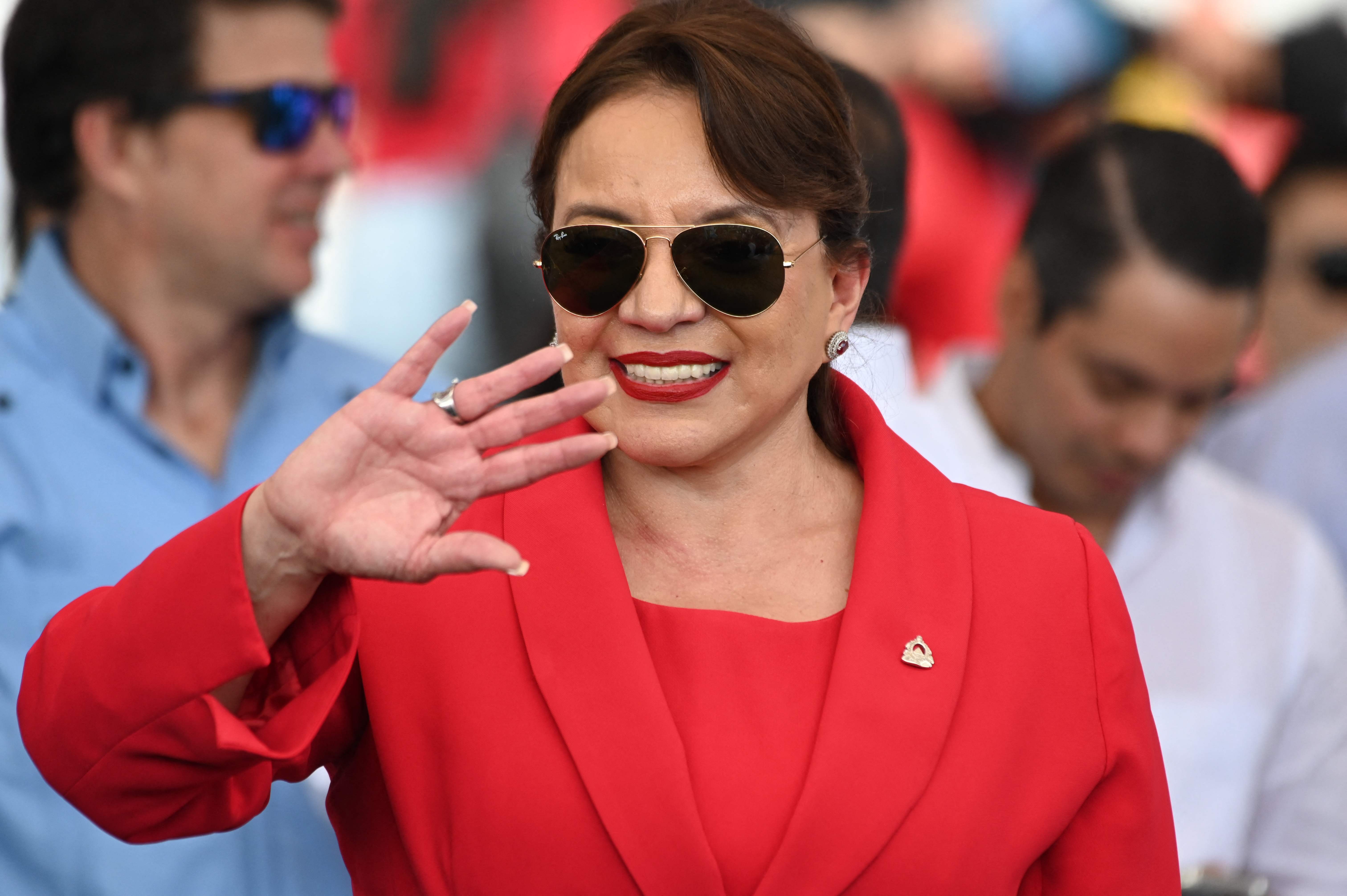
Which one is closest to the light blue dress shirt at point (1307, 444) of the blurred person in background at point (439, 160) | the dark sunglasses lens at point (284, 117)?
the blurred person in background at point (439, 160)

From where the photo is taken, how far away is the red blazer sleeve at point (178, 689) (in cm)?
166

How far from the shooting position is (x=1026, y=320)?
11.8 ft

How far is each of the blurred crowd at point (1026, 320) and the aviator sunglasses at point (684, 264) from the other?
0.37 metres

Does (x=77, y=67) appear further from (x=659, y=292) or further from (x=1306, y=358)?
(x=1306, y=358)

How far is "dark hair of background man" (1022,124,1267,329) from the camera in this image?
3416 mm

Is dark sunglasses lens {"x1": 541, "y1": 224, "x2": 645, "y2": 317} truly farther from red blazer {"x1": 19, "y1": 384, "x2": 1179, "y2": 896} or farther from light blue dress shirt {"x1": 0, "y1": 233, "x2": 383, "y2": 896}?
light blue dress shirt {"x1": 0, "y1": 233, "x2": 383, "y2": 896}

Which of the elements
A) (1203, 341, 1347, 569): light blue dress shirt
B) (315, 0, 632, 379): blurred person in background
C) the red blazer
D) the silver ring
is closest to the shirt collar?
(315, 0, 632, 379): blurred person in background

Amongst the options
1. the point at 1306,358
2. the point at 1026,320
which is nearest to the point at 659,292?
the point at 1026,320

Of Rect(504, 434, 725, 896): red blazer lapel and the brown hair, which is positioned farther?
the brown hair

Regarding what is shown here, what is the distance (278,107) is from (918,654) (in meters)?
2.01

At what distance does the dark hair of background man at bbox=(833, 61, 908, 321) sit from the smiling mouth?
82cm

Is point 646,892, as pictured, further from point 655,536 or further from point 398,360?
point 398,360

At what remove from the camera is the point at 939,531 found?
2.06 m

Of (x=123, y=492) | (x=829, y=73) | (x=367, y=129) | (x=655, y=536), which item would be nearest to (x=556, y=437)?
(x=655, y=536)
